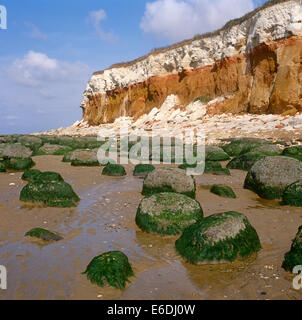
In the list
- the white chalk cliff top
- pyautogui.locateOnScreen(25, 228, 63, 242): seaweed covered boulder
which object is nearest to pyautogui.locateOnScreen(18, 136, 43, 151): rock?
pyautogui.locateOnScreen(25, 228, 63, 242): seaweed covered boulder

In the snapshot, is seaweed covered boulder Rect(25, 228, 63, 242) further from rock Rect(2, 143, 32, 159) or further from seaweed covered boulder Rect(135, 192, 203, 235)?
rock Rect(2, 143, 32, 159)

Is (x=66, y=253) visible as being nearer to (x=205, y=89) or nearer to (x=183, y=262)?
(x=183, y=262)

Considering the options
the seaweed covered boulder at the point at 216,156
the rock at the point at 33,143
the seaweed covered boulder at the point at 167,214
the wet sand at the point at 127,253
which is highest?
the rock at the point at 33,143

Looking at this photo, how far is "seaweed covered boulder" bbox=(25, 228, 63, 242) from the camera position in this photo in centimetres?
514

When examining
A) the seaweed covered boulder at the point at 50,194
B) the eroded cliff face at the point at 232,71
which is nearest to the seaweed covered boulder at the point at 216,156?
the seaweed covered boulder at the point at 50,194

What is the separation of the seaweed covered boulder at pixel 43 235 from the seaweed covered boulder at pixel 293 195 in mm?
4537

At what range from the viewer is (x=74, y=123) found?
184 ft

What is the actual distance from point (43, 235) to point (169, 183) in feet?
10.5

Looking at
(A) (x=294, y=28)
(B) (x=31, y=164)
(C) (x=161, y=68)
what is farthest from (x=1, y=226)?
(C) (x=161, y=68)

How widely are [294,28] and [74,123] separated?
3964 centimetres

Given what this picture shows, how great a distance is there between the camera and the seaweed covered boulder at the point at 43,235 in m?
5.14

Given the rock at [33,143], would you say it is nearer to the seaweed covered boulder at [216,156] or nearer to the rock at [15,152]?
the rock at [15,152]

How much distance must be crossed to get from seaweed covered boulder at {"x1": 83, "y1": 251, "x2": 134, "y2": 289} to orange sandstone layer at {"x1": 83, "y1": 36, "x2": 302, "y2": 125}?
21.7m

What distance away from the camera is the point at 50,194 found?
6.91m
